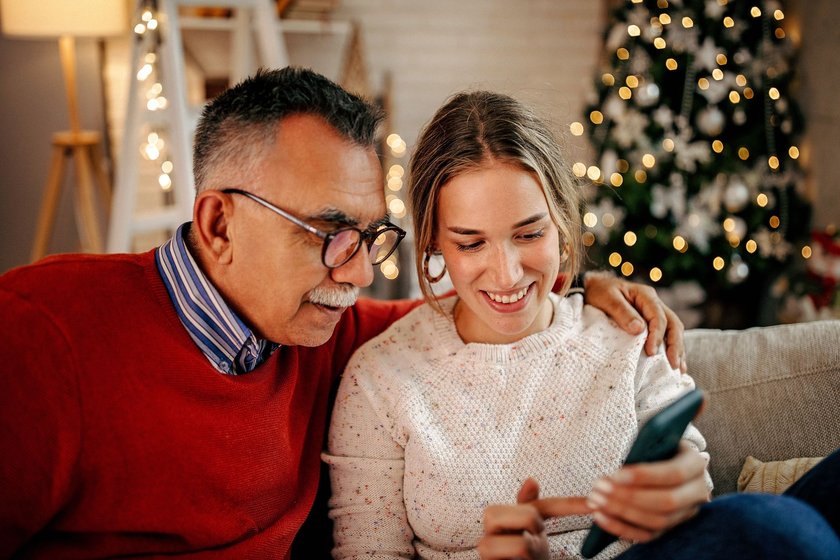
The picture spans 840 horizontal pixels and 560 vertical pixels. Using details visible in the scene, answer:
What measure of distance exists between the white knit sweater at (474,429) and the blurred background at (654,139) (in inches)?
74.1

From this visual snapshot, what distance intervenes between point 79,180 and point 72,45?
0.61m

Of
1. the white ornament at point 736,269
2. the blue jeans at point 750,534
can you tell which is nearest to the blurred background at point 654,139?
the white ornament at point 736,269

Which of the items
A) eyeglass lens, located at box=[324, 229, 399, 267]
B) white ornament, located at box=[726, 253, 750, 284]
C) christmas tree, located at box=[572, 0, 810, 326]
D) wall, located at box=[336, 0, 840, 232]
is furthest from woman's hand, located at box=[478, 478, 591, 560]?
wall, located at box=[336, 0, 840, 232]

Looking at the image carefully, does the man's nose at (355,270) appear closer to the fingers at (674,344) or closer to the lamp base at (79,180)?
the fingers at (674,344)

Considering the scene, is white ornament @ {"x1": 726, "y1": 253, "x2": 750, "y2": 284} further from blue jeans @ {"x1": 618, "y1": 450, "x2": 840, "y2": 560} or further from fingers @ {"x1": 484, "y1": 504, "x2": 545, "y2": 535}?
fingers @ {"x1": 484, "y1": 504, "x2": 545, "y2": 535}

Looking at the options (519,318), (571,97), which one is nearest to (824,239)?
(571,97)

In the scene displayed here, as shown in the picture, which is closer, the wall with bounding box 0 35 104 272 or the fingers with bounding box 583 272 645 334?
the fingers with bounding box 583 272 645 334

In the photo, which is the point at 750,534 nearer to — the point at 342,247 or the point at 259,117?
the point at 342,247

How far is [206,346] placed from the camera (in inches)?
52.1

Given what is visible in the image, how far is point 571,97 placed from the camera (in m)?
4.51

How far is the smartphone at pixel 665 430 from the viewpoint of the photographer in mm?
959

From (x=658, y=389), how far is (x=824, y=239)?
7.21ft

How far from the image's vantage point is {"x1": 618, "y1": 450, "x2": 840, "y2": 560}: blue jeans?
968mm

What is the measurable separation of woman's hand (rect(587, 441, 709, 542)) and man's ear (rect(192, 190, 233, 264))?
735 mm
